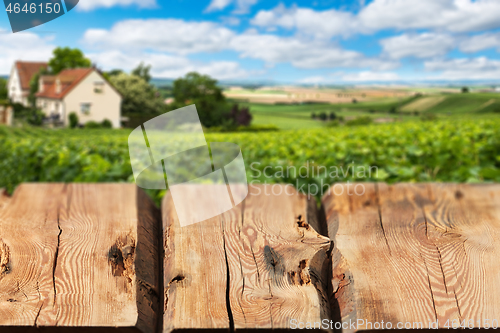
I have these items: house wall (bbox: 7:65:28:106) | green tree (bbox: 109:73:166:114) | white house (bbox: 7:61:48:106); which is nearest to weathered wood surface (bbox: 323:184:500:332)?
green tree (bbox: 109:73:166:114)

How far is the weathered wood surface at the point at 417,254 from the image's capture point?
0.85 meters

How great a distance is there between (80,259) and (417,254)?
90 cm

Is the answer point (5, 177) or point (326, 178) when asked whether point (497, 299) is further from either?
point (5, 177)

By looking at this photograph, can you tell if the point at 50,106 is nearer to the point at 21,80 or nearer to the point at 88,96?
the point at 21,80

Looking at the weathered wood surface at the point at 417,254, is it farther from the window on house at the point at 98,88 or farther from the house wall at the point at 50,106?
the house wall at the point at 50,106

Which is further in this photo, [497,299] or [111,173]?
[111,173]

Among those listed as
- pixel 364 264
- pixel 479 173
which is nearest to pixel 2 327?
pixel 364 264

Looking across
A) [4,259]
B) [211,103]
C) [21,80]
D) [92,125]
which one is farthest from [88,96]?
[4,259]

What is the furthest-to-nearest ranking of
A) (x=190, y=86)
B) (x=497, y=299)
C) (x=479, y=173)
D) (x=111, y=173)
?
(x=190, y=86)
(x=111, y=173)
(x=479, y=173)
(x=497, y=299)

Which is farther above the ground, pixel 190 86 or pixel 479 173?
pixel 190 86

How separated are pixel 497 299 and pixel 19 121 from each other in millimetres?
34079

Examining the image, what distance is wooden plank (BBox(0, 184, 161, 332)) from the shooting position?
0.81m

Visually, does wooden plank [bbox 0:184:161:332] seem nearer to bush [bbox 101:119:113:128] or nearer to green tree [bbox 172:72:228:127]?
→ green tree [bbox 172:72:228:127]

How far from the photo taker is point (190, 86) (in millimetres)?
5848
